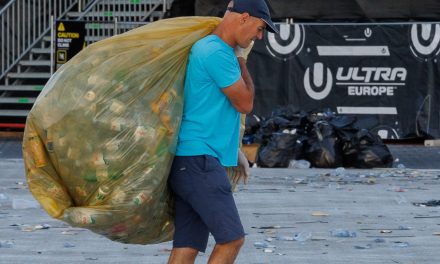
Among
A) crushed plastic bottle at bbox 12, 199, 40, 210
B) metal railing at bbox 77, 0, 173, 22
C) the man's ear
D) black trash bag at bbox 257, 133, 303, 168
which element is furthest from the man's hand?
metal railing at bbox 77, 0, 173, 22

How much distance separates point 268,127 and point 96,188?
10485 mm

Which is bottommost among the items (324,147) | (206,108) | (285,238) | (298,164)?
(298,164)

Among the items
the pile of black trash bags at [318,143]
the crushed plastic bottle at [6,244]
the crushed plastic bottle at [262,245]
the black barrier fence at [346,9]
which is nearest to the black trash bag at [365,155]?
the pile of black trash bags at [318,143]

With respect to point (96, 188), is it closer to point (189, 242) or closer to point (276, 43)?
point (189, 242)

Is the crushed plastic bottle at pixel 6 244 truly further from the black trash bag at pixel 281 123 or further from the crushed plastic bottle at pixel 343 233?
the black trash bag at pixel 281 123

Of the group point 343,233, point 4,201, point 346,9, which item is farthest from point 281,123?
point 343,233

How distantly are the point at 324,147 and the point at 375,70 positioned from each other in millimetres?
3859

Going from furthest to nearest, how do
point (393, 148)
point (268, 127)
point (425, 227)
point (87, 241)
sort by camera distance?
point (393, 148) < point (268, 127) < point (425, 227) < point (87, 241)

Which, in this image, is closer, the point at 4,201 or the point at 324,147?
the point at 4,201

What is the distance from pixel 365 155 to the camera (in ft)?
51.7

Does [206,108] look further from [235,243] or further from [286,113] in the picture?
[286,113]

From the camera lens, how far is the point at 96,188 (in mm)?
5898

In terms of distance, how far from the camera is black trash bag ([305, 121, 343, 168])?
1550 centimetres


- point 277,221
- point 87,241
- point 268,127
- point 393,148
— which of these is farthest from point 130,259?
point 393,148
